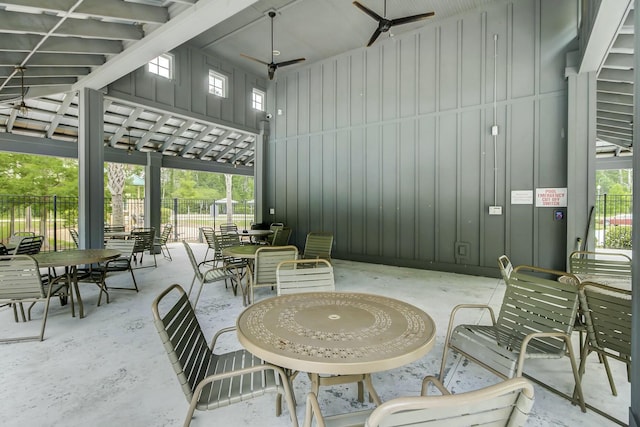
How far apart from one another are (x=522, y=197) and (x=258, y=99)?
7.72 m

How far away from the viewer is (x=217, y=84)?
8.48m

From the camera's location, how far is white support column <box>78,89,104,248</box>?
5590 mm

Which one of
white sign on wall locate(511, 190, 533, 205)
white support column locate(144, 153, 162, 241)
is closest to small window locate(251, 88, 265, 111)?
white support column locate(144, 153, 162, 241)

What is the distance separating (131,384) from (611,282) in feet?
13.8

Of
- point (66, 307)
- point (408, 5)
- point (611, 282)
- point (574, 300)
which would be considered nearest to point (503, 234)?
point (611, 282)

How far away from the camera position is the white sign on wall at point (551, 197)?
206 inches

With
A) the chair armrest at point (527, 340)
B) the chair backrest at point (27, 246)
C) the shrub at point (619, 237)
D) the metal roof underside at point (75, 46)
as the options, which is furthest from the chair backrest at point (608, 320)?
the shrub at point (619, 237)

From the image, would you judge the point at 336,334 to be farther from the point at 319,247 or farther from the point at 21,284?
the point at 319,247

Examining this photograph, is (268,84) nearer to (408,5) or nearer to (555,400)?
(408,5)

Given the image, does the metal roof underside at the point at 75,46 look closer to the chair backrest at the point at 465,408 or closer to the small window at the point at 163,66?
the small window at the point at 163,66

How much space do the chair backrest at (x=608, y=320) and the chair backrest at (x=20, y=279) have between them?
482 centimetres

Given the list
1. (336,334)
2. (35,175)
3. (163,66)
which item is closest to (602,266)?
(336,334)

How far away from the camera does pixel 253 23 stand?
665 centimetres

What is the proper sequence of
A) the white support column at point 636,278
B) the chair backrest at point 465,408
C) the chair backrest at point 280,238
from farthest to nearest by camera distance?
1. the chair backrest at point 280,238
2. the white support column at point 636,278
3. the chair backrest at point 465,408
